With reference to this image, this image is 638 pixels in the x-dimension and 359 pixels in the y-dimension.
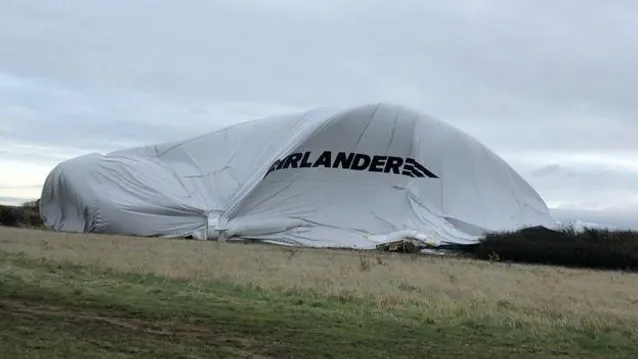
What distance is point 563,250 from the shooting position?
2706cm

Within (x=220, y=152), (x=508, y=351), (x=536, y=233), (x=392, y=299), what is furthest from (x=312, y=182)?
(x=508, y=351)

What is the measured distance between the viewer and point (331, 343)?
7652mm

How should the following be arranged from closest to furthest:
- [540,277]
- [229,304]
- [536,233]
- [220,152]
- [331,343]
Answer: [331,343]
[229,304]
[540,277]
[536,233]
[220,152]

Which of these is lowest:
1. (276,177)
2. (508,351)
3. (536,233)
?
(508,351)

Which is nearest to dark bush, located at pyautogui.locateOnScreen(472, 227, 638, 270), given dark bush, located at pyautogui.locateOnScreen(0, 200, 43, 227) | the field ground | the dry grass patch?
the dry grass patch

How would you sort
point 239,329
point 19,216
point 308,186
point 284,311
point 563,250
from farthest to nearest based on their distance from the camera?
point 19,216
point 308,186
point 563,250
point 284,311
point 239,329

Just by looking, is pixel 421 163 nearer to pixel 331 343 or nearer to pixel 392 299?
pixel 392 299

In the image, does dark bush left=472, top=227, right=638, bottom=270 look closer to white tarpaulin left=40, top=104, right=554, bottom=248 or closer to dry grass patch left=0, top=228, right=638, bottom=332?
white tarpaulin left=40, top=104, right=554, bottom=248

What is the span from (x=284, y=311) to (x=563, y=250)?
1895cm

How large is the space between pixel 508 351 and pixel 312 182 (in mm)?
23400

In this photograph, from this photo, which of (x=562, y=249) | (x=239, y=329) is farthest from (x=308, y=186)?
(x=239, y=329)

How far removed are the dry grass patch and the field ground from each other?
1.6 inches

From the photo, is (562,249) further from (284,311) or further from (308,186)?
(284,311)

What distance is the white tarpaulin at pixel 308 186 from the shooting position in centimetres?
2923
